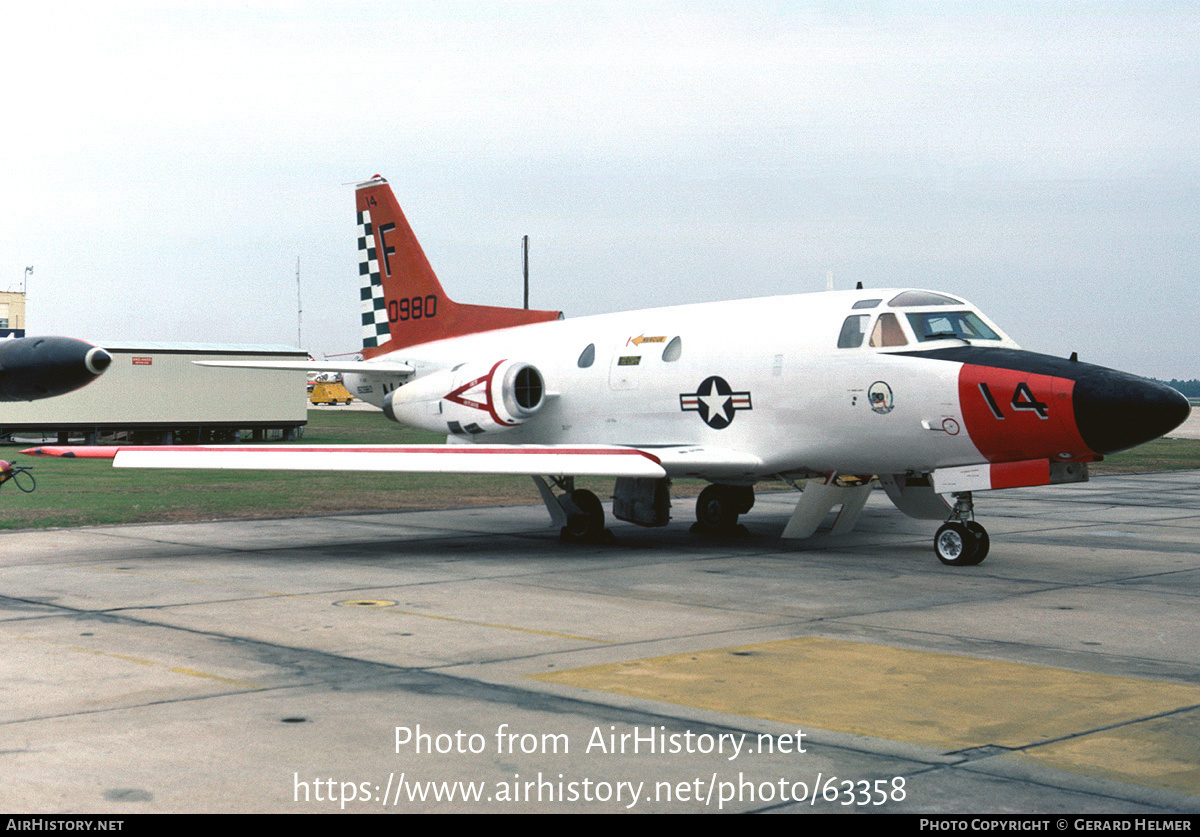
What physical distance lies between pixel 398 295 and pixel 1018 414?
11087 mm

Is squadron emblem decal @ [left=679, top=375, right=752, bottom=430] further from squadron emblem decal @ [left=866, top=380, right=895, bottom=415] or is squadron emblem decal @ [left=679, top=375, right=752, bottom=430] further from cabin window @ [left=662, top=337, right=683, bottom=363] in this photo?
squadron emblem decal @ [left=866, top=380, right=895, bottom=415]

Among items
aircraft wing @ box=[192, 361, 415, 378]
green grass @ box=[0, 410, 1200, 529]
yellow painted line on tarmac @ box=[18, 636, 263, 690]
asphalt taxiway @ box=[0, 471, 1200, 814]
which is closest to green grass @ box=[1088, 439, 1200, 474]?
green grass @ box=[0, 410, 1200, 529]

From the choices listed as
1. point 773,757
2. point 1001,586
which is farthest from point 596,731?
point 1001,586

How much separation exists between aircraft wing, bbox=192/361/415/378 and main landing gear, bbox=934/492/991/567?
8.73 metres

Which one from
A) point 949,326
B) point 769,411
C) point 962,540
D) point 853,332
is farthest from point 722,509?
point 949,326

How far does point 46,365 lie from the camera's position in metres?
13.0

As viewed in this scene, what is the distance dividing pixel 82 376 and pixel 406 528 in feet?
18.4

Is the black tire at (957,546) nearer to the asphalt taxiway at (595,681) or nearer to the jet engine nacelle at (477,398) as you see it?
the asphalt taxiway at (595,681)

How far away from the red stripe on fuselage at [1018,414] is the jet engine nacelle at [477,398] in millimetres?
6249

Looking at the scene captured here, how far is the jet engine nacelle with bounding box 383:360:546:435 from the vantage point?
16.8 metres

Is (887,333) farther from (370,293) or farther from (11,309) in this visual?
(11,309)

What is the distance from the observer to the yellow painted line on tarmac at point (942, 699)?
6.07 metres

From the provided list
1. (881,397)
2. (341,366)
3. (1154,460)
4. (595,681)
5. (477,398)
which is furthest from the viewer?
(1154,460)

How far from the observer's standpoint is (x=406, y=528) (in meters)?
17.5
